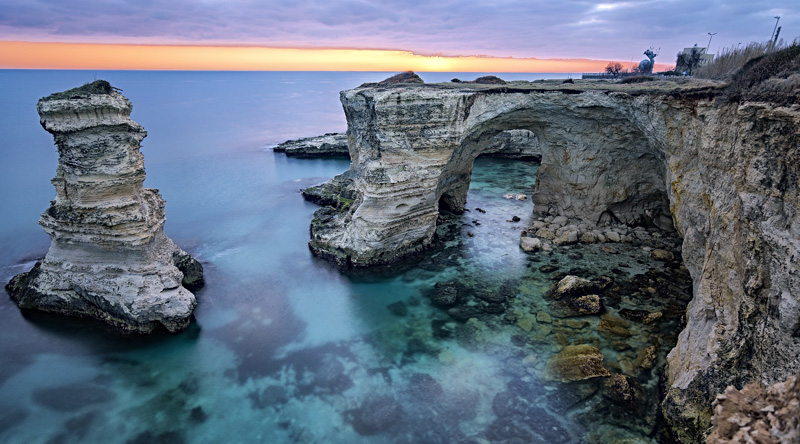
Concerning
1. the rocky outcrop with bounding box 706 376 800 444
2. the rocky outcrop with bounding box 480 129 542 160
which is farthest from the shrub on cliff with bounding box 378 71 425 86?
the rocky outcrop with bounding box 706 376 800 444

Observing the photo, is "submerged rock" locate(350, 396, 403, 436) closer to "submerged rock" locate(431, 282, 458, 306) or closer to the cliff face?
"submerged rock" locate(431, 282, 458, 306)

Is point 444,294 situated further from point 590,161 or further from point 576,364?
point 590,161

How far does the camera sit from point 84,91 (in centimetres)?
1409

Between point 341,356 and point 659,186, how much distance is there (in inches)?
659

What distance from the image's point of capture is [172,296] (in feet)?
49.9

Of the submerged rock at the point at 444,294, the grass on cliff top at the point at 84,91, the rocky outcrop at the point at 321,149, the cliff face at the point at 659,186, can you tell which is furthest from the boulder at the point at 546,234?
the rocky outcrop at the point at 321,149

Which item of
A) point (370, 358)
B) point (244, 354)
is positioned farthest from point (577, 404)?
point (244, 354)

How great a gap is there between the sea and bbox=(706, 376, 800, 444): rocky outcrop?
Result: 4.66m

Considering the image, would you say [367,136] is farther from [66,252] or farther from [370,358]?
[66,252]

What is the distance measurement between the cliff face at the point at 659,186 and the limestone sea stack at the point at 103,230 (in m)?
7.87

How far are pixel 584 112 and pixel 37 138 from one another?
58593 mm

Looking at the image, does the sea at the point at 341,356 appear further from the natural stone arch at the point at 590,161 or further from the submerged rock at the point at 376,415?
the natural stone arch at the point at 590,161

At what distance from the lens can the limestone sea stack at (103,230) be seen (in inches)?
560

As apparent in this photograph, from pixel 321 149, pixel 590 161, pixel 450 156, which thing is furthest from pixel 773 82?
pixel 321 149
